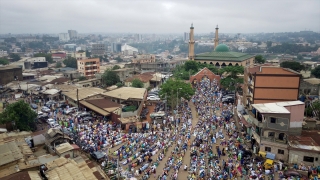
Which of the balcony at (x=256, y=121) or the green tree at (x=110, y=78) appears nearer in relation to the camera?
the balcony at (x=256, y=121)

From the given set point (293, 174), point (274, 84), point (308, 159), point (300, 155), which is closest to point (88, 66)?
point (274, 84)

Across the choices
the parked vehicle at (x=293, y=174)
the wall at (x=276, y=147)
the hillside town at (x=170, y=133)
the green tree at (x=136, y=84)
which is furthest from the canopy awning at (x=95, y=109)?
the parked vehicle at (x=293, y=174)

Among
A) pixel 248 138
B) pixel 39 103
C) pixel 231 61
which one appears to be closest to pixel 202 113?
pixel 248 138

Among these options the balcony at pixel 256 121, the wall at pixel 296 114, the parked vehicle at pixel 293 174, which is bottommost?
the parked vehicle at pixel 293 174

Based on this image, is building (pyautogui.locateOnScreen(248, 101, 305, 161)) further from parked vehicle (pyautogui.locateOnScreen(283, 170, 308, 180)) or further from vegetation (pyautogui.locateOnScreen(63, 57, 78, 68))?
vegetation (pyautogui.locateOnScreen(63, 57, 78, 68))

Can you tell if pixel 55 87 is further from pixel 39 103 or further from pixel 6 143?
pixel 6 143

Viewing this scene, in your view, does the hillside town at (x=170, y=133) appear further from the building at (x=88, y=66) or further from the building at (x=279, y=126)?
the building at (x=88, y=66)
